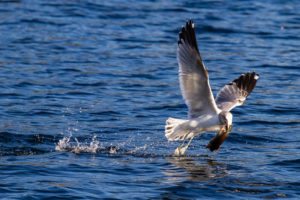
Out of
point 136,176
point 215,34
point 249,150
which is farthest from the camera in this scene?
point 215,34

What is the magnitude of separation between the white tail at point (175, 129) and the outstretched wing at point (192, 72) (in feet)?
1.38

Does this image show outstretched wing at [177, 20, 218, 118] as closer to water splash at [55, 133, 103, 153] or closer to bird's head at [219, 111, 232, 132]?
bird's head at [219, 111, 232, 132]

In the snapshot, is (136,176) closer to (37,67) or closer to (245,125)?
(245,125)

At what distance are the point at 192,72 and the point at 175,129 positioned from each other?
117cm

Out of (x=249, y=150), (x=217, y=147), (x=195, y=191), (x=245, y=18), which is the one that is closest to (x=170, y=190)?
(x=195, y=191)

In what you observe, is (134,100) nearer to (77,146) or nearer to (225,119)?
(77,146)

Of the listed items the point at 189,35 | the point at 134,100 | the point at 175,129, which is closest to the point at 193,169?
the point at 175,129

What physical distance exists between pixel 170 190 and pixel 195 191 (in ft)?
0.97

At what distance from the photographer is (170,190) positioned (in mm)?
7336

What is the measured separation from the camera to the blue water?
769 cm

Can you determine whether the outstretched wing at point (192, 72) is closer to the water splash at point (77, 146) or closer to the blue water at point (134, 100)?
the blue water at point (134, 100)

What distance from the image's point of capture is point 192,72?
313 inches

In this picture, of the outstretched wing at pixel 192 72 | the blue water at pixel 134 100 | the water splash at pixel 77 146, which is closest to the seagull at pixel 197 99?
the outstretched wing at pixel 192 72

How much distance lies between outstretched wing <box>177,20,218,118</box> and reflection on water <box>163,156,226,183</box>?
29.4 inches
